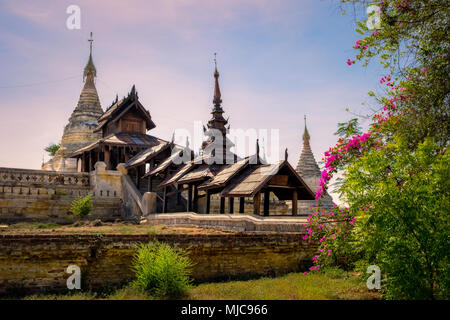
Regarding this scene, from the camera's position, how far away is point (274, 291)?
8.09 m

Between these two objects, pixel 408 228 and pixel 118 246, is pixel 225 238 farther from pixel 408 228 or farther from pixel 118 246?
pixel 408 228

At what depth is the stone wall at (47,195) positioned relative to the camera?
68.1 ft

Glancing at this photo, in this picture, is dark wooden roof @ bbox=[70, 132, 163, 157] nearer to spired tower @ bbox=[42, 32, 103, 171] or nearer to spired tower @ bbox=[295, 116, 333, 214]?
spired tower @ bbox=[42, 32, 103, 171]

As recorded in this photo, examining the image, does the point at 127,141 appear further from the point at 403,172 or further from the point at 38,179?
the point at 403,172

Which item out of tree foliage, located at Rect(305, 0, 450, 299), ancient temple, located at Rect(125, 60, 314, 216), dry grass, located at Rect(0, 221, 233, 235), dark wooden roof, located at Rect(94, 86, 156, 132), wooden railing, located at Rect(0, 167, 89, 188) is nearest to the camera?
tree foliage, located at Rect(305, 0, 450, 299)

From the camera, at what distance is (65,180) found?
80.2 feet

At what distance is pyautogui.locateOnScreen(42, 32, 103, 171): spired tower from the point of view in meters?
38.2

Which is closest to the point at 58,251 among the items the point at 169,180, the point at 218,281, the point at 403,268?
the point at 218,281

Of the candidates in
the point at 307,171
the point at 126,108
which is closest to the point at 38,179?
the point at 126,108

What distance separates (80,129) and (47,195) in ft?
58.7

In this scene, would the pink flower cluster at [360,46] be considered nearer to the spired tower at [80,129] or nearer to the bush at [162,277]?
the bush at [162,277]

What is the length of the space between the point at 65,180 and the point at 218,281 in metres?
17.7

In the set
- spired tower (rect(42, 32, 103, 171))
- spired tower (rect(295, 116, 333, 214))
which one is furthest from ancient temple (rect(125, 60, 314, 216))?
spired tower (rect(42, 32, 103, 171))

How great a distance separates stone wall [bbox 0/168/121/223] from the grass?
47.2 ft
